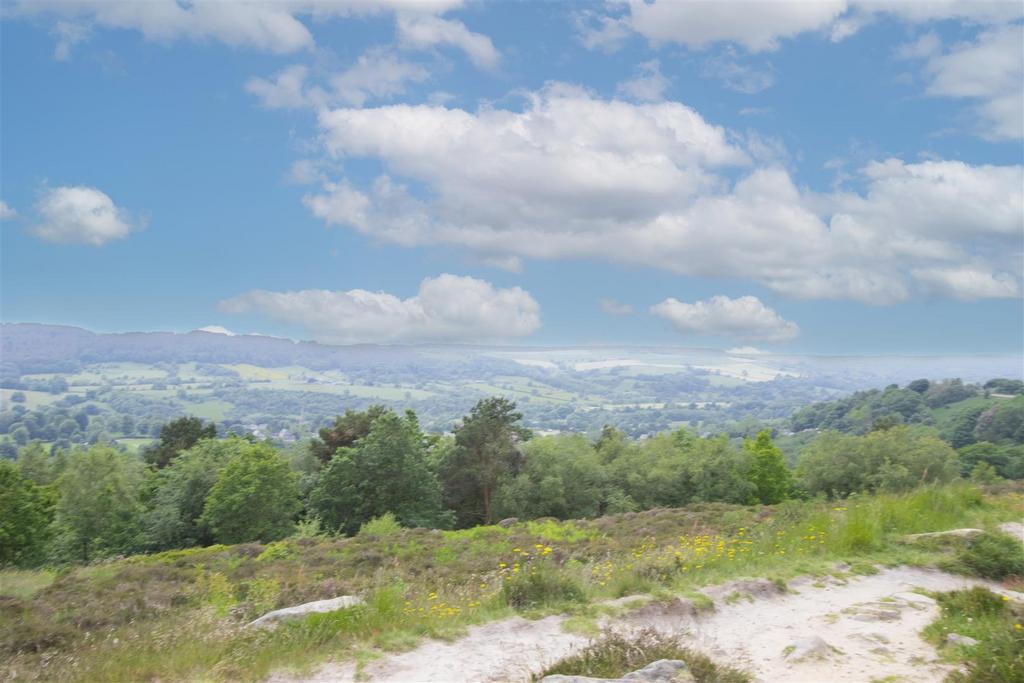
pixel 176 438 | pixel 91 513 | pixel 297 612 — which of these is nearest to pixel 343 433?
pixel 91 513

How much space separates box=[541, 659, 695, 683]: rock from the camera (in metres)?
5.50

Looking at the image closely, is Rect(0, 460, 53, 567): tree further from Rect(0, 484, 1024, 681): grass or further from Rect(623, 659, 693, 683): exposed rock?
Rect(623, 659, 693, 683): exposed rock

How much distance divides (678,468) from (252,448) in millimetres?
33406

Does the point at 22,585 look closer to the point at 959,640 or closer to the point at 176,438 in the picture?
the point at 959,640

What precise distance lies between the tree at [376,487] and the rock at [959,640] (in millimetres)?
36507

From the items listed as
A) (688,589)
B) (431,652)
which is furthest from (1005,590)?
(431,652)

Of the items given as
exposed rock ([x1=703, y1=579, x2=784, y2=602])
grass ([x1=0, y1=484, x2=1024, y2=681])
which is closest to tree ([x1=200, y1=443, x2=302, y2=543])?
grass ([x1=0, y1=484, x2=1024, y2=681])

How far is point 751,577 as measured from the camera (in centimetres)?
955

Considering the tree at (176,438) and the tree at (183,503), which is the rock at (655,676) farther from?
the tree at (176,438)

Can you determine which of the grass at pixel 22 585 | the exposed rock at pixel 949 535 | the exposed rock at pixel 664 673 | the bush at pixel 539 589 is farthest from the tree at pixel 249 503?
the exposed rock at pixel 664 673

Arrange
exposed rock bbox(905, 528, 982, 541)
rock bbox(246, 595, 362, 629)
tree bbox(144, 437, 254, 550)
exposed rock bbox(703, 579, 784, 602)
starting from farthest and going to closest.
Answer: tree bbox(144, 437, 254, 550) → exposed rock bbox(905, 528, 982, 541) → exposed rock bbox(703, 579, 784, 602) → rock bbox(246, 595, 362, 629)

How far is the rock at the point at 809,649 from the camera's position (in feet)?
22.1

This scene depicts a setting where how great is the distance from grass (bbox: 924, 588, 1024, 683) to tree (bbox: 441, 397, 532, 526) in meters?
39.4

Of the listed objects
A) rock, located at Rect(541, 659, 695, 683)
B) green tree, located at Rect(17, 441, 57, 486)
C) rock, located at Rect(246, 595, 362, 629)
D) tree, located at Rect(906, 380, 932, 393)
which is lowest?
green tree, located at Rect(17, 441, 57, 486)
